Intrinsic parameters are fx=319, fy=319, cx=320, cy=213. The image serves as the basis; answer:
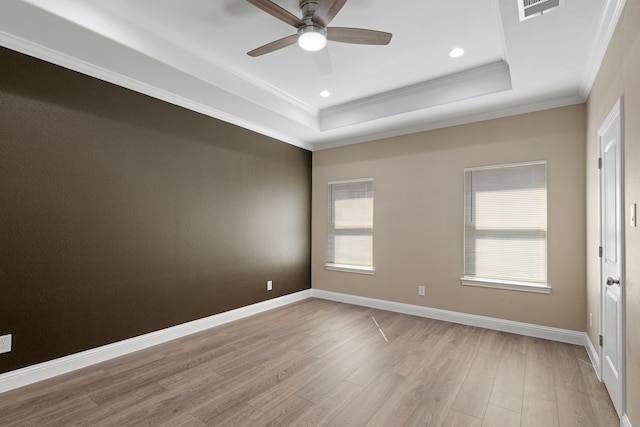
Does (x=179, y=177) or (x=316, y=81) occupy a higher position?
(x=316, y=81)

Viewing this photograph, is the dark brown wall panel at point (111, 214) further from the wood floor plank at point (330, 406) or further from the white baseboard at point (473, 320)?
the wood floor plank at point (330, 406)

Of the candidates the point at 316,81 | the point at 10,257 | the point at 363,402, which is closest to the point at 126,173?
the point at 10,257

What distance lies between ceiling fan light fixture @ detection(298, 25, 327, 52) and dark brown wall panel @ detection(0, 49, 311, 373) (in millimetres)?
1909

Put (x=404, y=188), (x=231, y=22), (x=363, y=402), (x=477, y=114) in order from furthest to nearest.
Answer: (x=404, y=188)
(x=477, y=114)
(x=231, y=22)
(x=363, y=402)

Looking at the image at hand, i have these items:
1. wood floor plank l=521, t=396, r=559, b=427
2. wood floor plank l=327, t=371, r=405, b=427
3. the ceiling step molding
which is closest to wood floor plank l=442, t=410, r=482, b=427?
wood floor plank l=521, t=396, r=559, b=427

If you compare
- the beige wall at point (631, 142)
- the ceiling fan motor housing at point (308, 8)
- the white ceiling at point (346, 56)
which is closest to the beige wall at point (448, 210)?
the white ceiling at point (346, 56)

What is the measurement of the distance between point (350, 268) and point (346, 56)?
316 centimetres

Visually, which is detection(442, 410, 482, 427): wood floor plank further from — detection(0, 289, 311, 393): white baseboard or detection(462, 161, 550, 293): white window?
detection(0, 289, 311, 393): white baseboard

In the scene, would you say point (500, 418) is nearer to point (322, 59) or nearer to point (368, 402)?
point (368, 402)

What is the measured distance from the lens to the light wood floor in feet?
6.99

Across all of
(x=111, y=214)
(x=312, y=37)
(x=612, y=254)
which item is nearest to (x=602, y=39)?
(x=612, y=254)

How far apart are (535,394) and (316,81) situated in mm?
3652

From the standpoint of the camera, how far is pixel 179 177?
11.9 feet

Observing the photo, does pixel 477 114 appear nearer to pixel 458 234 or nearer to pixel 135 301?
pixel 458 234
